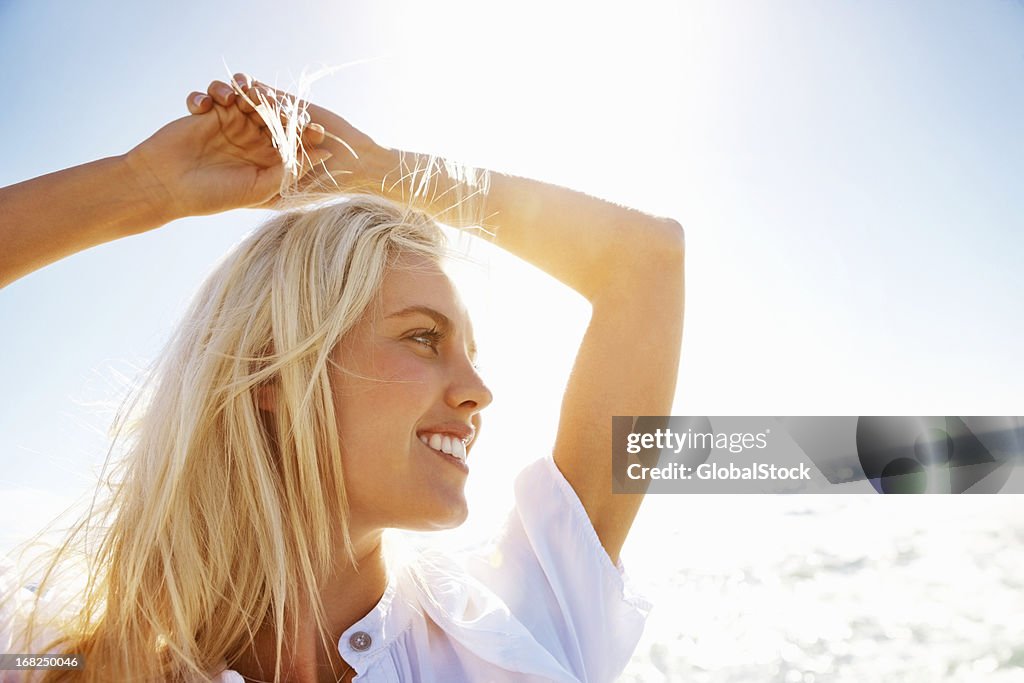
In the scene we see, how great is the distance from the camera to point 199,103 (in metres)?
1.80

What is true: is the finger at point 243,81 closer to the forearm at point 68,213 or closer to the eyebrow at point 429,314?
the forearm at point 68,213

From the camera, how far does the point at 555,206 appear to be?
6.48 ft

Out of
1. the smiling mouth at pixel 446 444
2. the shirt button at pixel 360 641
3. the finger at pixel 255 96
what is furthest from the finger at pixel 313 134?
the shirt button at pixel 360 641

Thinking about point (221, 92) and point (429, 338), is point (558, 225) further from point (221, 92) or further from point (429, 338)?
point (221, 92)

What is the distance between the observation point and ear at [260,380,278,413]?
1.73 meters

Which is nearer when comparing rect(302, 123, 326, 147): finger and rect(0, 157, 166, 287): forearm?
rect(0, 157, 166, 287): forearm

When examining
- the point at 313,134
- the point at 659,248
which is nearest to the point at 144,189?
the point at 313,134

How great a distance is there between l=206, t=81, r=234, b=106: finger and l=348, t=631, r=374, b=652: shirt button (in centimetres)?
131

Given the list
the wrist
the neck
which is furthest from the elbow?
the wrist

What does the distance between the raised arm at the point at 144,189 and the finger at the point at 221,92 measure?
0.02 meters

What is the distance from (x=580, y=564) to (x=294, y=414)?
2.45 feet

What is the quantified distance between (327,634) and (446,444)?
19.5 inches

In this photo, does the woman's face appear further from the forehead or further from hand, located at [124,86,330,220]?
hand, located at [124,86,330,220]

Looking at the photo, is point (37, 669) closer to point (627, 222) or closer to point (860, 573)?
point (627, 222)
